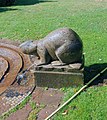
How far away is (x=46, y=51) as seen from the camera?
7.39 m

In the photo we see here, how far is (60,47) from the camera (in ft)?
23.6

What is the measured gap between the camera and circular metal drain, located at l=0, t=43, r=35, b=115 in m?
7.10

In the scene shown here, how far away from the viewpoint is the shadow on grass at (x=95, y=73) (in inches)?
303

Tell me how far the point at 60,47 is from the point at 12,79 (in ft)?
5.68

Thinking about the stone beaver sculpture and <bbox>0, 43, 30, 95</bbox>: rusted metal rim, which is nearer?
the stone beaver sculpture

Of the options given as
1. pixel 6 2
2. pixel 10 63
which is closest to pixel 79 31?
pixel 10 63

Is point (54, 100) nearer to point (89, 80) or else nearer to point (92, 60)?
point (89, 80)

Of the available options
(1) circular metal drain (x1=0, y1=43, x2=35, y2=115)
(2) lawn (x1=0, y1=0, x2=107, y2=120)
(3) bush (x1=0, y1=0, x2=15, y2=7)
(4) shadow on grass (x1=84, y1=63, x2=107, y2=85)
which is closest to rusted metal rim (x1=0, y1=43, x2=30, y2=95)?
(1) circular metal drain (x1=0, y1=43, x2=35, y2=115)

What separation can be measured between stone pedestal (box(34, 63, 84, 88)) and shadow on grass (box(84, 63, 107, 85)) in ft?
1.36

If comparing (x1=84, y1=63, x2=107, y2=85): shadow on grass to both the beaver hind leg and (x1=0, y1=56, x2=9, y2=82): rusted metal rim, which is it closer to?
the beaver hind leg

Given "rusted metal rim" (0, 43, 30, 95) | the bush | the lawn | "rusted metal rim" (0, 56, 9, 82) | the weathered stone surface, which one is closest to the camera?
the weathered stone surface

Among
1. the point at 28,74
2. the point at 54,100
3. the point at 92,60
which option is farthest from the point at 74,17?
the point at 54,100

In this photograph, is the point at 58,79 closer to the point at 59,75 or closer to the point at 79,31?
the point at 59,75

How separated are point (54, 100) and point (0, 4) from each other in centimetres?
1467
